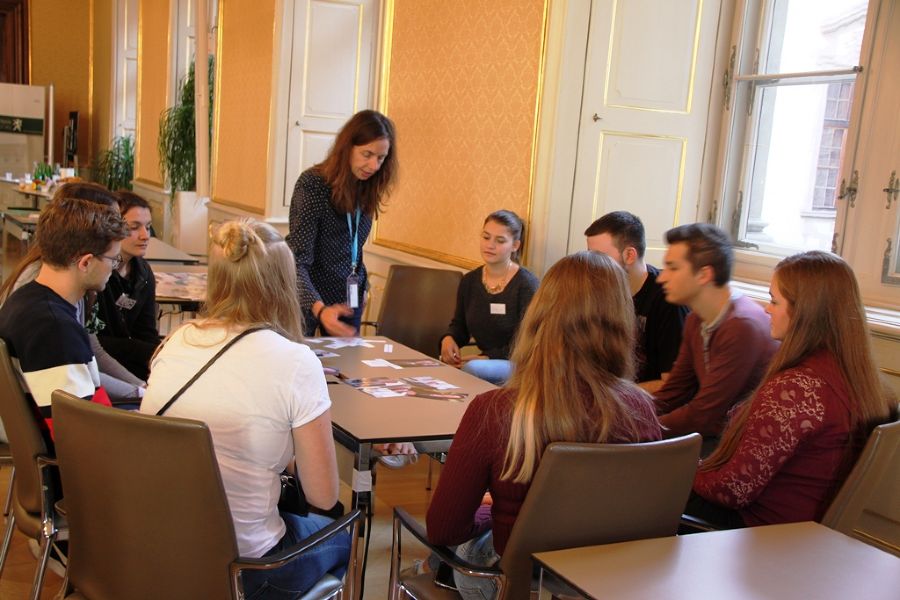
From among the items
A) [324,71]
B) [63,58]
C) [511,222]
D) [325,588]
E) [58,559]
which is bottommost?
[58,559]

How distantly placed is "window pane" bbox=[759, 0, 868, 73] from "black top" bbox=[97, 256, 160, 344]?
2.95m

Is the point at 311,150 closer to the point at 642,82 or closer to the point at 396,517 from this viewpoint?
the point at 642,82

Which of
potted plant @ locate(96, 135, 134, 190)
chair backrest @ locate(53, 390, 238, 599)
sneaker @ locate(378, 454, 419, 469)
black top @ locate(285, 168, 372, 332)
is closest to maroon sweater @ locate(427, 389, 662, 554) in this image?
chair backrest @ locate(53, 390, 238, 599)

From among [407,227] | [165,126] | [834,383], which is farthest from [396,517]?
[165,126]

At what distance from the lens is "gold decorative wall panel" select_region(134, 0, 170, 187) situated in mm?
10445

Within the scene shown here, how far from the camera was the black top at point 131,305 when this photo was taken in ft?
11.4

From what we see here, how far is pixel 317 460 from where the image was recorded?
6.12 ft

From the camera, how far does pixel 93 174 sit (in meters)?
14.1

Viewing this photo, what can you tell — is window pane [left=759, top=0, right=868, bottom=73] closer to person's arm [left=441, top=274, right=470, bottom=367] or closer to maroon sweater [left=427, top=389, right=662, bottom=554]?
person's arm [left=441, top=274, right=470, bottom=367]

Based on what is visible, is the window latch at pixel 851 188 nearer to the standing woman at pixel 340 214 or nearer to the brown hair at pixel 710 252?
the brown hair at pixel 710 252

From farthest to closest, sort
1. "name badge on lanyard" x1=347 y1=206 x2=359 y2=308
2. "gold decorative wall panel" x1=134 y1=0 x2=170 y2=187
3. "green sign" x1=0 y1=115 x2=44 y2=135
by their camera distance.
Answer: "green sign" x1=0 y1=115 x2=44 y2=135, "gold decorative wall panel" x1=134 y1=0 x2=170 y2=187, "name badge on lanyard" x1=347 y1=206 x2=359 y2=308

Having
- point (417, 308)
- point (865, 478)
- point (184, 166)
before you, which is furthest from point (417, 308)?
point (184, 166)

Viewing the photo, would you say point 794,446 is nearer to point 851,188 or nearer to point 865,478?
point 865,478

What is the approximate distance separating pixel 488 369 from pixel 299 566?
190 cm
